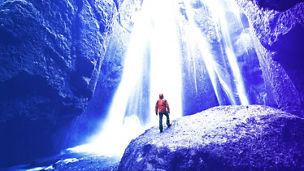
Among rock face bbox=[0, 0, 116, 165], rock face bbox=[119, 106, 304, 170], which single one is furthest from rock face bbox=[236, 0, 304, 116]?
rock face bbox=[0, 0, 116, 165]

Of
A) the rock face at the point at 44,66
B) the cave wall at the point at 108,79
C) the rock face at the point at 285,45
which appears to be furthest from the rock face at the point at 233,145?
the cave wall at the point at 108,79

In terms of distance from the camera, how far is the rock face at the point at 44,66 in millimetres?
11117

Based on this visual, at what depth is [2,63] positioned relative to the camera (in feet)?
34.4

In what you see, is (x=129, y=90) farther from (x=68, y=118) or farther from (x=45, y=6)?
(x=45, y=6)

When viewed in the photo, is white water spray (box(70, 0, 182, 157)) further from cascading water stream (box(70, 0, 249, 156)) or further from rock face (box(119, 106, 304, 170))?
rock face (box(119, 106, 304, 170))

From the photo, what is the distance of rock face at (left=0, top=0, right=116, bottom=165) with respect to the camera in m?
11.1

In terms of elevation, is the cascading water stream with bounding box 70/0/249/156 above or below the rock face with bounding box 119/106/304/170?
above

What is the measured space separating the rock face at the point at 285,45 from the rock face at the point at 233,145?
23.6 feet

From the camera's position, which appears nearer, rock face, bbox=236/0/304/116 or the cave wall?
rock face, bbox=236/0/304/116

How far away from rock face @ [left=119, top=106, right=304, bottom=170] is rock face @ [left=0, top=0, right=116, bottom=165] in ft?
34.9

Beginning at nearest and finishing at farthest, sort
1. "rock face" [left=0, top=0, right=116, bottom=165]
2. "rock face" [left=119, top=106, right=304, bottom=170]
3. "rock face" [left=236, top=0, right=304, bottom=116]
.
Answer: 1. "rock face" [left=119, top=106, right=304, bottom=170]
2. "rock face" [left=236, top=0, right=304, bottom=116]
3. "rock face" [left=0, top=0, right=116, bottom=165]

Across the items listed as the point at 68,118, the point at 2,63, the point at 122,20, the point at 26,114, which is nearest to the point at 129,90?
the point at 122,20

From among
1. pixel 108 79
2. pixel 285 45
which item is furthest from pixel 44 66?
pixel 285 45

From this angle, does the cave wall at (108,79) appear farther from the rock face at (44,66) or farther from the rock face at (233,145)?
the rock face at (233,145)
